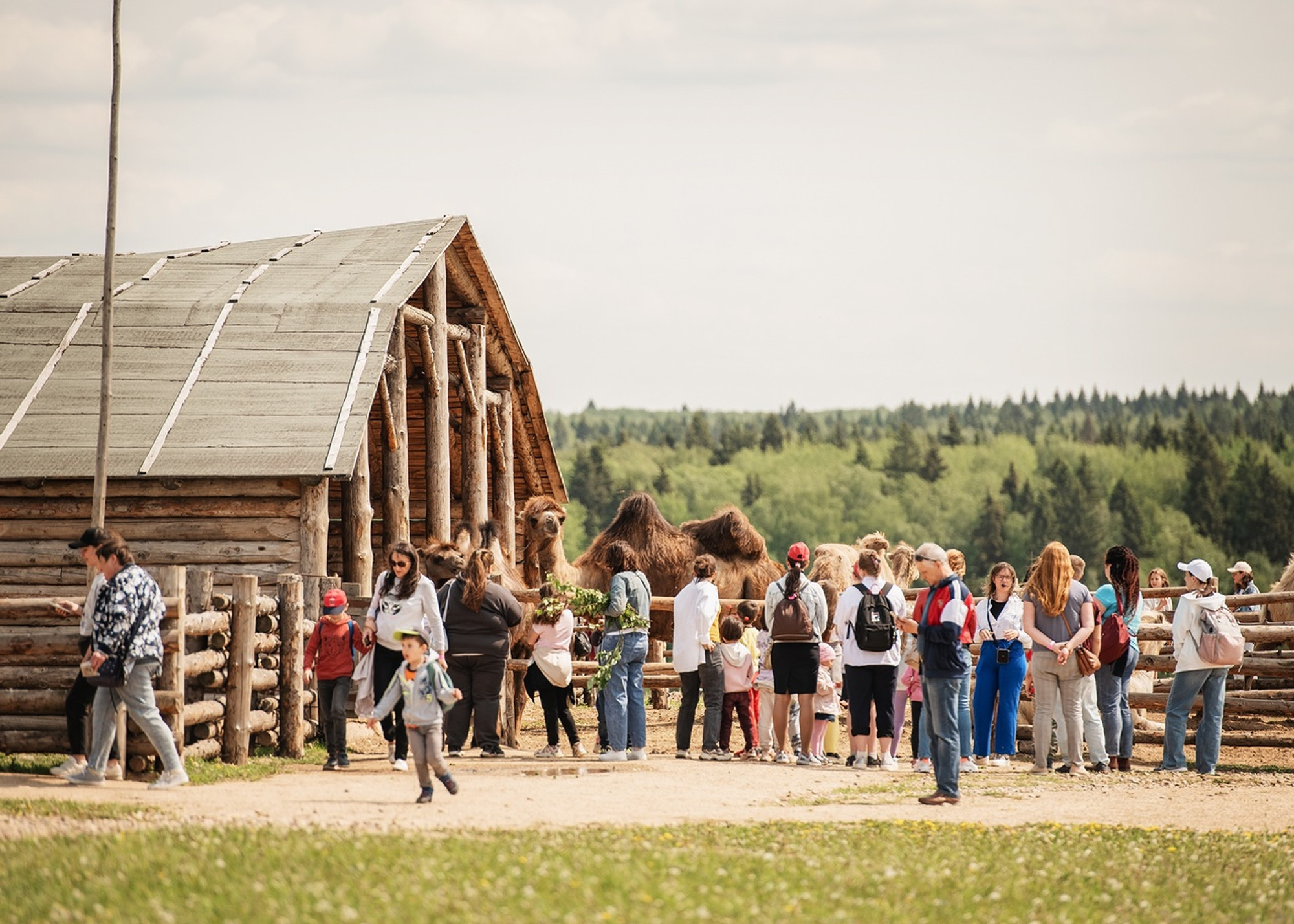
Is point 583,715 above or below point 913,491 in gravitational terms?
below

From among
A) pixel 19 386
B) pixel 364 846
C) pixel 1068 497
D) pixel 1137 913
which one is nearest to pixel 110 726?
pixel 364 846

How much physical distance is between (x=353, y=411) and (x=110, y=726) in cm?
579

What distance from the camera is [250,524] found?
1524cm

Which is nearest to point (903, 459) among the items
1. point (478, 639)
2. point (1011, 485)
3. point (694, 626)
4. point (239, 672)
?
point (1011, 485)

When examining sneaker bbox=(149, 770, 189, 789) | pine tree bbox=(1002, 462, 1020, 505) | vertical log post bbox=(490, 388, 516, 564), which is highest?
pine tree bbox=(1002, 462, 1020, 505)

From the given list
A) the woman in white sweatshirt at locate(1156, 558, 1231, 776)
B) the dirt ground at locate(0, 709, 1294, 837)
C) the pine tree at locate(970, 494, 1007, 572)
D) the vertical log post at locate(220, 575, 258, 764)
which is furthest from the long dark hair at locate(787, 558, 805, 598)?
the pine tree at locate(970, 494, 1007, 572)

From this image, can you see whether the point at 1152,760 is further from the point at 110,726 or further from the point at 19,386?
the point at 19,386

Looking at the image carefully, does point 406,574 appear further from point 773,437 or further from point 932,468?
point 773,437

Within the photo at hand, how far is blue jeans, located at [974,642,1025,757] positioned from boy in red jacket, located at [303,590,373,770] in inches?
208

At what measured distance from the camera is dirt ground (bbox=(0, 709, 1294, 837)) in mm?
9109

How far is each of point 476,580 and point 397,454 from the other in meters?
6.36

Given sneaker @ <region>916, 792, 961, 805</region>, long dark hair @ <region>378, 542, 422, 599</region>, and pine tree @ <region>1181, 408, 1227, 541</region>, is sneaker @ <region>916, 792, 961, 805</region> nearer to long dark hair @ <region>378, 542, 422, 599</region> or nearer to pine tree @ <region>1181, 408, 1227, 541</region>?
long dark hair @ <region>378, 542, 422, 599</region>

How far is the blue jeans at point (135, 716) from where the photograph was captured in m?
9.94

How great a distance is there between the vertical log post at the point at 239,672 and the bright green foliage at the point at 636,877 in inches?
142
